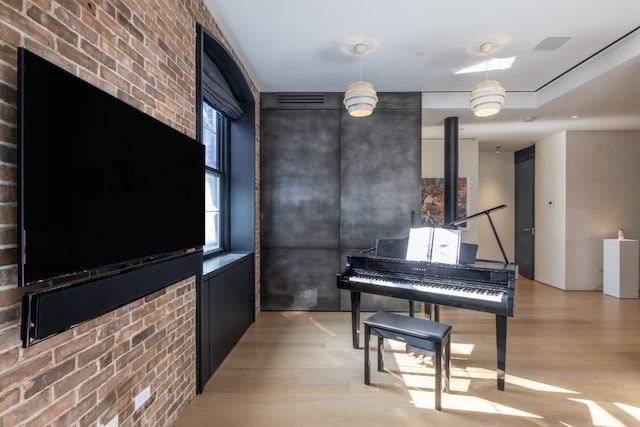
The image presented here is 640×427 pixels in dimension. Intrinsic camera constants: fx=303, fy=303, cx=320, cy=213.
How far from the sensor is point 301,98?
408 centimetres

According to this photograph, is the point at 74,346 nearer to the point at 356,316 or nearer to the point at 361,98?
the point at 356,316

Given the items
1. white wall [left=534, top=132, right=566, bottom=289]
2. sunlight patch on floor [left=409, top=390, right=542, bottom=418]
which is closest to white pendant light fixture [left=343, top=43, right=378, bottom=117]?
sunlight patch on floor [left=409, top=390, right=542, bottom=418]

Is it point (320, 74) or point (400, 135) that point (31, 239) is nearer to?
point (320, 74)

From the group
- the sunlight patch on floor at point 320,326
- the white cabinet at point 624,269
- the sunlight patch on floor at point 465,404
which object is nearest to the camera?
the sunlight patch on floor at point 465,404

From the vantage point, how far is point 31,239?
943 mm

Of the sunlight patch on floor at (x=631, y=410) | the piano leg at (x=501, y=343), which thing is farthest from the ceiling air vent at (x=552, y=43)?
the sunlight patch on floor at (x=631, y=410)

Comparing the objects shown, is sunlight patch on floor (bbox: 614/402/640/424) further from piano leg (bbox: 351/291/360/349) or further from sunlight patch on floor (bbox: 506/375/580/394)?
piano leg (bbox: 351/291/360/349)

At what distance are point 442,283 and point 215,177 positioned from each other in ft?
8.38

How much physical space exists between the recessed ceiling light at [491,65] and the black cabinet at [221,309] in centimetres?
329

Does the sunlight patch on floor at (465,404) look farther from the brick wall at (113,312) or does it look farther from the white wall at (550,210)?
the white wall at (550,210)

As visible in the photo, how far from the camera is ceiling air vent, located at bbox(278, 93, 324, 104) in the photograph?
407 cm

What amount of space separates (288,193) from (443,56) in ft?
7.82

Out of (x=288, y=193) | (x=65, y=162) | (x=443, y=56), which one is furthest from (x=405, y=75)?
(x=65, y=162)

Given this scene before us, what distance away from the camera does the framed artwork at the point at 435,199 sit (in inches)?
229
